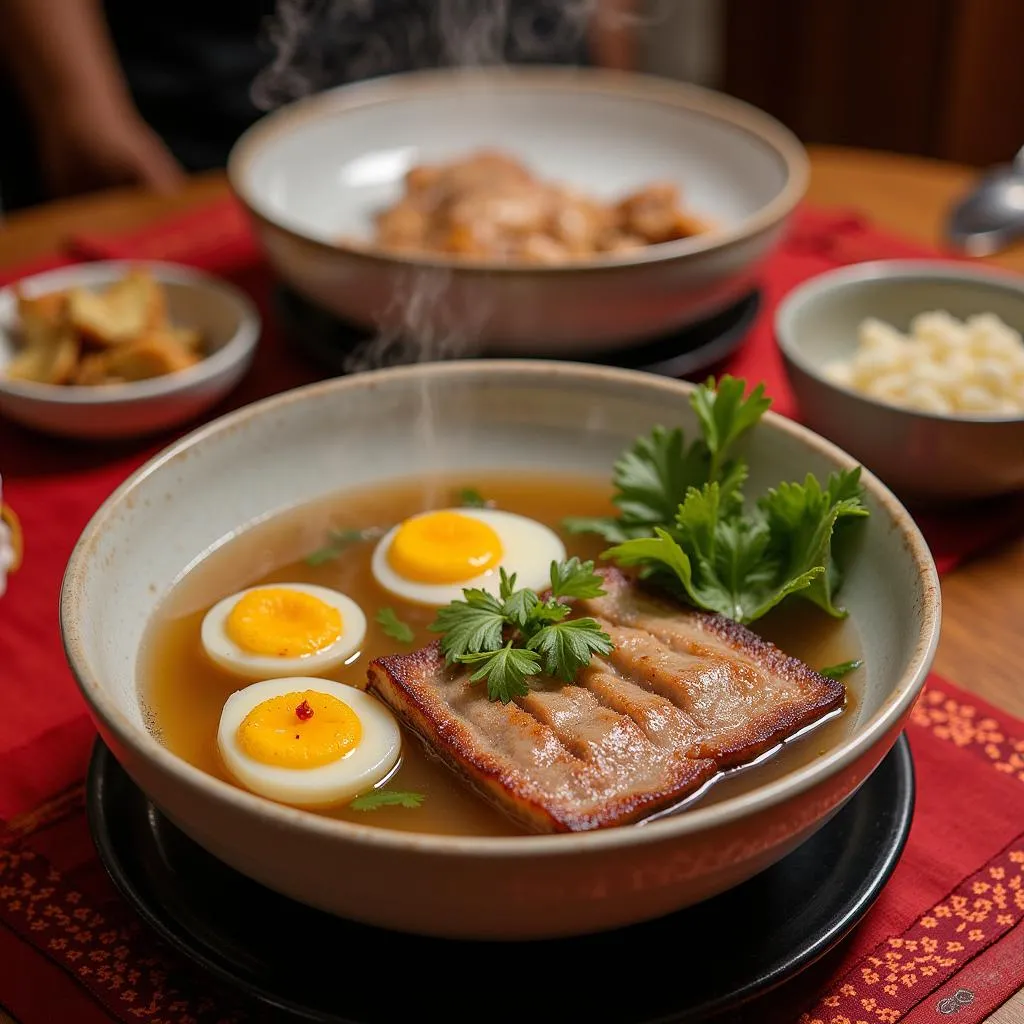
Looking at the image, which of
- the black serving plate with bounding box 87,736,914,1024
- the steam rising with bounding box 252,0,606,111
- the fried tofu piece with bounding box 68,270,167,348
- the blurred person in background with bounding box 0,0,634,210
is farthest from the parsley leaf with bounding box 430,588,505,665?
the steam rising with bounding box 252,0,606,111

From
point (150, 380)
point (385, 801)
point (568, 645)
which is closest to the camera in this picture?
point (385, 801)

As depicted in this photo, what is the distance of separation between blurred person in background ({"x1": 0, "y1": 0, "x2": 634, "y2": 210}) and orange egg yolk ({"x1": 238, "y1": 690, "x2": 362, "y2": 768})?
7.53 ft

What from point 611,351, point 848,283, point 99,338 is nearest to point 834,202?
point 848,283

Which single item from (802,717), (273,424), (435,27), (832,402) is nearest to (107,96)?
(435,27)

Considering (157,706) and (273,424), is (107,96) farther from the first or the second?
(157,706)

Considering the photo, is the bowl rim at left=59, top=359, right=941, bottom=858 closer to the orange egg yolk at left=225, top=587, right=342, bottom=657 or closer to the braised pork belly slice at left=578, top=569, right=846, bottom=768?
the braised pork belly slice at left=578, top=569, right=846, bottom=768

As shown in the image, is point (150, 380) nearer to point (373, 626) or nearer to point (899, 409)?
point (373, 626)

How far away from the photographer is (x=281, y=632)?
1.54 metres

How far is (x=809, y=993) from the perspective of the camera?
3.88ft

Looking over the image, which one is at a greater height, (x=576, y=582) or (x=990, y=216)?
(x=576, y=582)

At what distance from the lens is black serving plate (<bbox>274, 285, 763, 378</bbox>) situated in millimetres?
2326

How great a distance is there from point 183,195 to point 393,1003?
263 cm

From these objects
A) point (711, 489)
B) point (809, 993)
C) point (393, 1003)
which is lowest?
point (809, 993)

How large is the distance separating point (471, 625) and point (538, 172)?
1981mm
